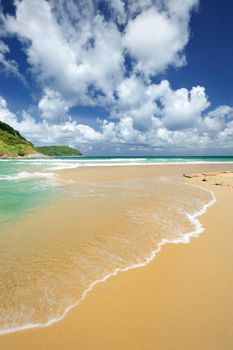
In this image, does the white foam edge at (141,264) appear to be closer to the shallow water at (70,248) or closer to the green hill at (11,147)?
the shallow water at (70,248)

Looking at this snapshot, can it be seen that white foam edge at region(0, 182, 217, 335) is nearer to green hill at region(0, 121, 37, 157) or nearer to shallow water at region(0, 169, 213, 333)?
shallow water at region(0, 169, 213, 333)

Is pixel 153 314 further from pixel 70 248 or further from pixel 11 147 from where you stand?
pixel 11 147

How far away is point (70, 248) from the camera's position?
4.33 meters

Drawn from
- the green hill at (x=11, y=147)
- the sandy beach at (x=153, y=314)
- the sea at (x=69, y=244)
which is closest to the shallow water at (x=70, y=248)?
the sea at (x=69, y=244)

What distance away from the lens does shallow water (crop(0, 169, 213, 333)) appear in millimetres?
2793

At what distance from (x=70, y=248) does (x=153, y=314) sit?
2249 mm

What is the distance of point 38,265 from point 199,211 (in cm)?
563

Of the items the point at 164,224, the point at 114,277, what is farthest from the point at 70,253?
the point at 164,224

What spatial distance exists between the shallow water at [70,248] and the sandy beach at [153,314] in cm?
21

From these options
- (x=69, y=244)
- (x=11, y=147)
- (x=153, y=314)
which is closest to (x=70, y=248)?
(x=69, y=244)

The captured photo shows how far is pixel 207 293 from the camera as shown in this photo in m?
2.99

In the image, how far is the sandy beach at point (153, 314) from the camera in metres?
2.23

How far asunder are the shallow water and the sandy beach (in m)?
0.21

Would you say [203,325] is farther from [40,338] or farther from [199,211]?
[199,211]
